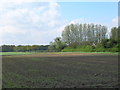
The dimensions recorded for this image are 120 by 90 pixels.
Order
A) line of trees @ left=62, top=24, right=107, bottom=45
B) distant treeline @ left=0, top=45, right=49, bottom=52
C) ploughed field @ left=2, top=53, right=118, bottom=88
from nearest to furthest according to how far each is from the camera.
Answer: ploughed field @ left=2, top=53, right=118, bottom=88
line of trees @ left=62, top=24, right=107, bottom=45
distant treeline @ left=0, top=45, right=49, bottom=52

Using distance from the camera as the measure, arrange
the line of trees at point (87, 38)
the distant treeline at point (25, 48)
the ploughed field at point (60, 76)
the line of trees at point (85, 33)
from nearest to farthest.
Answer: the ploughed field at point (60, 76), the line of trees at point (87, 38), the line of trees at point (85, 33), the distant treeline at point (25, 48)

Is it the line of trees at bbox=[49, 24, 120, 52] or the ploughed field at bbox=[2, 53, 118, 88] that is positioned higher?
the line of trees at bbox=[49, 24, 120, 52]

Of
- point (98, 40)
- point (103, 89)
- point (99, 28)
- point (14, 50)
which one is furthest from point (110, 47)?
point (103, 89)

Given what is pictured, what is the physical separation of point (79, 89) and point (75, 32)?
45.4 m

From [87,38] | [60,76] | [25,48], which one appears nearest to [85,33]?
[87,38]

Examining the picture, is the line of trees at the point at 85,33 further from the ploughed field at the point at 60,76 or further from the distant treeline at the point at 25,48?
the ploughed field at the point at 60,76

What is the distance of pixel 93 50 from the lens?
48500 millimetres

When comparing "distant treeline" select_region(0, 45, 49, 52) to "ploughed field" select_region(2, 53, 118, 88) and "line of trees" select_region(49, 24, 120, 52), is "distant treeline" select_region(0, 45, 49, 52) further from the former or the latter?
"ploughed field" select_region(2, 53, 118, 88)

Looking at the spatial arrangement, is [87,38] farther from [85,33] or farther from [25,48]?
[25,48]

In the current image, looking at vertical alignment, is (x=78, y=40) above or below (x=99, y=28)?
below

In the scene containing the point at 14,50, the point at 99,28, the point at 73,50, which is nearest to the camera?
the point at 99,28

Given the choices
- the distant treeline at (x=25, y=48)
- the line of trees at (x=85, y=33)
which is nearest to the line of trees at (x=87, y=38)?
the line of trees at (x=85, y=33)

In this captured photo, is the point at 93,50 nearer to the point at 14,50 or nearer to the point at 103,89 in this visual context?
the point at 14,50

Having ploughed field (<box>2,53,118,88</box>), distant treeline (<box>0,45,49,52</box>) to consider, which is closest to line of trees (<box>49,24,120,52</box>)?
distant treeline (<box>0,45,49,52</box>)
